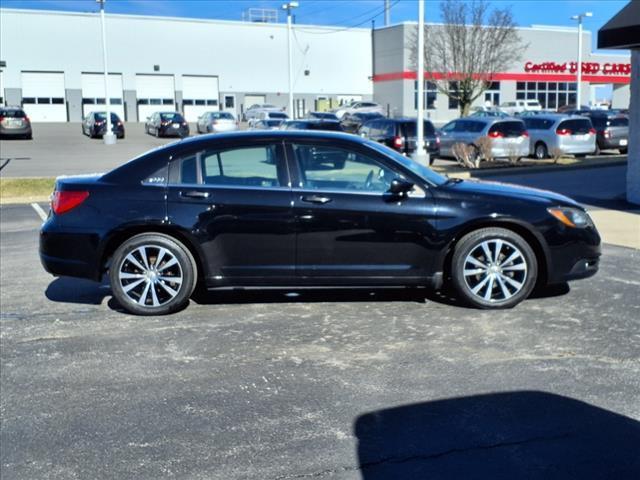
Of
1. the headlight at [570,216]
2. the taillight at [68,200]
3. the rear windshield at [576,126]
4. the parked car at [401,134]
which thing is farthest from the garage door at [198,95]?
the headlight at [570,216]

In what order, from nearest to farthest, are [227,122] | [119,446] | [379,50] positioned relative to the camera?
[119,446] < [227,122] < [379,50]

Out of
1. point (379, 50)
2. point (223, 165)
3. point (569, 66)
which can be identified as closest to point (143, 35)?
point (379, 50)

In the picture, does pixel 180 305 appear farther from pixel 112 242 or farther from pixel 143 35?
pixel 143 35

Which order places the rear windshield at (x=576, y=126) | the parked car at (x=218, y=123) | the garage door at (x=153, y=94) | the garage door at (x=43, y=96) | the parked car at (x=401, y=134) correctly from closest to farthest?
the parked car at (x=401, y=134) → the rear windshield at (x=576, y=126) → the parked car at (x=218, y=123) → the garage door at (x=43, y=96) → the garage door at (x=153, y=94)

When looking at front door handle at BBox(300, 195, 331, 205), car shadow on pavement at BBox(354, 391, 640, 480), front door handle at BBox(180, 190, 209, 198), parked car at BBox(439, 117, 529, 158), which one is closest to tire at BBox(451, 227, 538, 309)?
front door handle at BBox(300, 195, 331, 205)

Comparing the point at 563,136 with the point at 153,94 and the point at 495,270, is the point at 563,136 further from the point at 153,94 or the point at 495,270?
the point at 153,94

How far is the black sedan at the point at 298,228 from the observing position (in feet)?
21.1

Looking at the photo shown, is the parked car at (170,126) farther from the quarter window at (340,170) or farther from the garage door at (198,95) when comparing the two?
the quarter window at (340,170)

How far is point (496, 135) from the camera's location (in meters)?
23.4

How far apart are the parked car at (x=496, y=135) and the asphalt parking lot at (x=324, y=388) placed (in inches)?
643

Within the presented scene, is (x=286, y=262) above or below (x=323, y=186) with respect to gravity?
below

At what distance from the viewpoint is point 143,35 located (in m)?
61.2

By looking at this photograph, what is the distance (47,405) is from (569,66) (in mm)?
72388

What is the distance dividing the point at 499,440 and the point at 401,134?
19386 mm
